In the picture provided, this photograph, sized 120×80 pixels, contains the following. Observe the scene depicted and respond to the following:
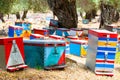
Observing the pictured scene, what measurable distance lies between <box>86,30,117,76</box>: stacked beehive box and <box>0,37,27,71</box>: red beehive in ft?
6.67

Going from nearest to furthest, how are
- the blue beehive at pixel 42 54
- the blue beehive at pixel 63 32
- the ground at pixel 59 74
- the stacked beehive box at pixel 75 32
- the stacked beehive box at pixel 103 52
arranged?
the ground at pixel 59 74 → the blue beehive at pixel 42 54 → the stacked beehive box at pixel 103 52 → the blue beehive at pixel 63 32 → the stacked beehive box at pixel 75 32

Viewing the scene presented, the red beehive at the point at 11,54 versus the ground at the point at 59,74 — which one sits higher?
the red beehive at the point at 11,54

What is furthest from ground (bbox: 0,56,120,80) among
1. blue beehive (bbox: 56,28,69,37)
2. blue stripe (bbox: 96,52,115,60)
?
blue beehive (bbox: 56,28,69,37)

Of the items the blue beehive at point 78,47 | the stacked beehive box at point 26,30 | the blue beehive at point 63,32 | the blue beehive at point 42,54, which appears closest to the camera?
the blue beehive at point 42,54

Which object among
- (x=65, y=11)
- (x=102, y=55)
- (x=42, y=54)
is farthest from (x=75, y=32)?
(x=42, y=54)

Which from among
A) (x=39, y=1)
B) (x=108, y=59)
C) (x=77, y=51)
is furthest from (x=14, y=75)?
(x=39, y=1)

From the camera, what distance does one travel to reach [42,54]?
6.77 m

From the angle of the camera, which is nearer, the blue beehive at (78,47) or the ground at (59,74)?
the ground at (59,74)

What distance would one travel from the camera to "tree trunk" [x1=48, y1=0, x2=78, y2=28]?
59.6 ft

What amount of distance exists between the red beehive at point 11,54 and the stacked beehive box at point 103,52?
80.0 inches

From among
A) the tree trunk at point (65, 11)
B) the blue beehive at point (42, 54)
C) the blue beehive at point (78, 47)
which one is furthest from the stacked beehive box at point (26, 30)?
the blue beehive at point (42, 54)

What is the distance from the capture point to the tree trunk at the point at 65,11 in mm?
18172

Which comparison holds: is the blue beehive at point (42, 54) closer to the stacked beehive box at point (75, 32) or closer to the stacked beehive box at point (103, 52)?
the stacked beehive box at point (103, 52)

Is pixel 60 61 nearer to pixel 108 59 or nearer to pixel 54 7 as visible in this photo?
pixel 108 59
